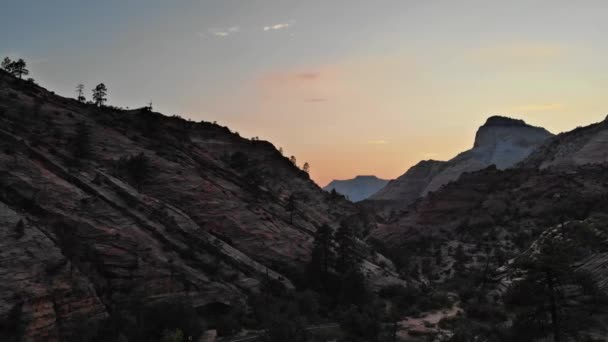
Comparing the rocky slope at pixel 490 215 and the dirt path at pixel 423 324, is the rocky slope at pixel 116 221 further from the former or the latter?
the rocky slope at pixel 490 215

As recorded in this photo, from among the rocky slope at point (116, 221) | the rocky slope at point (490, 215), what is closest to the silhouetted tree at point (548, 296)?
the rocky slope at point (116, 221)

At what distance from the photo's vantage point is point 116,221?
3991 centimetres

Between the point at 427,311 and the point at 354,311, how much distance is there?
13.2 metres

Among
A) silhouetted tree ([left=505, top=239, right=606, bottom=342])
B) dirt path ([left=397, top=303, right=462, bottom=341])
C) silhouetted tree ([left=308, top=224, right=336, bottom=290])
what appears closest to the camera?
silhouetted tree ([left=505, top=239, right=606, bottom=342])

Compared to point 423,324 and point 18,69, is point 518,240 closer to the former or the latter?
point 423,324

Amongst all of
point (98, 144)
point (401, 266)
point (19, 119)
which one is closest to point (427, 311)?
point (401, 266)

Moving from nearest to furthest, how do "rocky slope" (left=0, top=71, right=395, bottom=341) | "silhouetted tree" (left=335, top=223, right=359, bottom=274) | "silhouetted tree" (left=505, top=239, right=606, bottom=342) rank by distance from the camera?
"silhouetted tree" (left=505, top=239, right=606, bottom=342), "rocky slope" (left=0, top=71, right=395, bottom=341), "silhouetted tree" (left=335, top=223, right=359, bottom=274)

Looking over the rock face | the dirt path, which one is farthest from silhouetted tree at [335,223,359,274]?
the rock face

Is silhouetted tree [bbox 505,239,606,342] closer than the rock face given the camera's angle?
Yes

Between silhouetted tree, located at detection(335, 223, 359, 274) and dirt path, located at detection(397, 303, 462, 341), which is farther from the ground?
silhouetted tree, located at detection(335, 223, 359, 274)

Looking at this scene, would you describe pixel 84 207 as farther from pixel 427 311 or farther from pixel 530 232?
pixel 530 232

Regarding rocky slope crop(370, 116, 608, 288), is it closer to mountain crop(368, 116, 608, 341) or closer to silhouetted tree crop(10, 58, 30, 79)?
mountain crop(368, 116, 608, 341)

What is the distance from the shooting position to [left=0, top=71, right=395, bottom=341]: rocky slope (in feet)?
98.7

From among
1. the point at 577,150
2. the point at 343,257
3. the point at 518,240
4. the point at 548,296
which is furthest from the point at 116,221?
the point at 577,150
